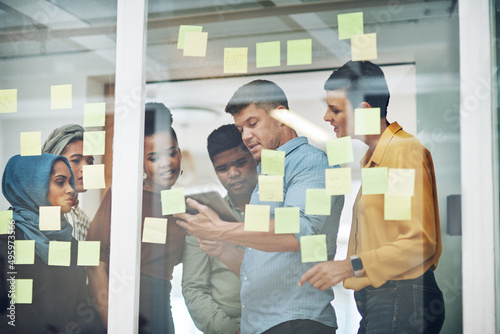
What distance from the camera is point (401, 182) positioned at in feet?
6.87

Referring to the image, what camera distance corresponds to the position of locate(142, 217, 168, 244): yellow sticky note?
2301 millimetres

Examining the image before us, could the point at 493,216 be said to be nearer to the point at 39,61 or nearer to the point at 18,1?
the point at 39,61

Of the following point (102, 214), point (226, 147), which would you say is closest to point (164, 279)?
point (102, 214)

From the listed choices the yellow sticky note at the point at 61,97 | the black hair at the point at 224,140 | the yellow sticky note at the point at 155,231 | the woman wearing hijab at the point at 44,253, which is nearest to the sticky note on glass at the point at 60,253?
the woman wearing hijab at the point at 44,253

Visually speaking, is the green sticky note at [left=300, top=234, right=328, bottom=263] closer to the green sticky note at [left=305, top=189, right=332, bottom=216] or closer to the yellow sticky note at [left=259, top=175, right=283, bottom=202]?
the green sticky note at [left=305, top=189, right=332, bottom=216]

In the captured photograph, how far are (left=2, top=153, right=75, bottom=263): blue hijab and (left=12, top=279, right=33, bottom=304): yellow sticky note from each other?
0.43 feet

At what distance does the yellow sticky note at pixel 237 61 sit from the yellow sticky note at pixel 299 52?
0.59 ft

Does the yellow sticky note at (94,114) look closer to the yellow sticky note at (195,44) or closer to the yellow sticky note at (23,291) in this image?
the yellow sticky note at (195,44)

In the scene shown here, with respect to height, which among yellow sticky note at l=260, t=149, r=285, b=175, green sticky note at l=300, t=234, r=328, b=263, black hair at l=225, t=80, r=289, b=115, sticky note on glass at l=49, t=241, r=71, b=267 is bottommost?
sticky note on glass at l=49, t=241, r=71, b=267

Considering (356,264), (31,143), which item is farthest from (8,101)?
(356,264)

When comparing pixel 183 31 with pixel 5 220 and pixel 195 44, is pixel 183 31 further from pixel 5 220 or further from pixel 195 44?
pixel 5 220

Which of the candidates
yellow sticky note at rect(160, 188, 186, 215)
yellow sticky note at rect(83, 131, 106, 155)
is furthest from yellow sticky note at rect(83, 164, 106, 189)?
yellow sticky note at rect(160, 188, 186, 215)

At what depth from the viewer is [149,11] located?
2402 mm

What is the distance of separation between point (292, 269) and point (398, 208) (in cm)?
47
